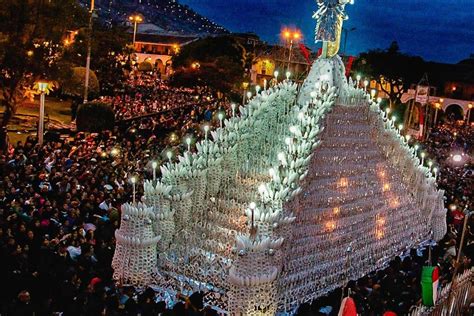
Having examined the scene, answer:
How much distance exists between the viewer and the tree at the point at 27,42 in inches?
1006

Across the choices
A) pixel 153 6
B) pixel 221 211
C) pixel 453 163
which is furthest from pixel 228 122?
pixel 153 6

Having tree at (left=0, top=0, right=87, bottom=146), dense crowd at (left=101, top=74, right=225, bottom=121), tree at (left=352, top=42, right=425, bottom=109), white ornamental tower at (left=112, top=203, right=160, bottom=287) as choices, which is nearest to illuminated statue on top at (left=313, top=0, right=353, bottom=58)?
white ornamental tower at (left=112, top=203, right=160, bottom=287)

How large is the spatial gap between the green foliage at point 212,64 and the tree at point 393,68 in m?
13.4

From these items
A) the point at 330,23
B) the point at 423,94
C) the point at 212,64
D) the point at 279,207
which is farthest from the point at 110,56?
the point at 279,207

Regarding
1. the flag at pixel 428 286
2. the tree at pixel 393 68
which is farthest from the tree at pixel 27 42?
the tree at pixel 393 68

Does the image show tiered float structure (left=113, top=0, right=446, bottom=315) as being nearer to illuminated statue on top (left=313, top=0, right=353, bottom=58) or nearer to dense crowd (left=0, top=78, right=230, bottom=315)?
illuminated statue on top (left=313, top=0, right=353, bottom=58)

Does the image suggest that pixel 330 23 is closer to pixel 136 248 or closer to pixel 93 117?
pixel 136 248

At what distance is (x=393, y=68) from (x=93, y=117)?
4196cm

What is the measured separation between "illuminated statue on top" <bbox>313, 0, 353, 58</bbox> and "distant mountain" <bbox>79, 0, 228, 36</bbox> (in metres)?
140

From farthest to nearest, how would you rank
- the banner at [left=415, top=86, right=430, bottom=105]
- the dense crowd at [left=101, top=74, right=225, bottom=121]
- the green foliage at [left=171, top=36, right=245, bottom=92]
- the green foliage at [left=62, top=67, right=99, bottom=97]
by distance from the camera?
the green foliage at [left=171, top=36, right=245, bottom=92]
the banner at [left=415, top=86, right=430, bottom=105]
the dense crowd at [left=101, top=74, right=225, bottom=121]
the green foliage at [left=62, top=67, right=99, bottom=97]

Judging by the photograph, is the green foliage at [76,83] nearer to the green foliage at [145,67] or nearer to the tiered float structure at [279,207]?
the tiered float structure at [279,207]

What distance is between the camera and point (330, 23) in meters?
14.5

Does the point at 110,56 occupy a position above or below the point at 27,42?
above

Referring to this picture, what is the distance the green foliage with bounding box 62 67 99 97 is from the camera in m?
28.0
